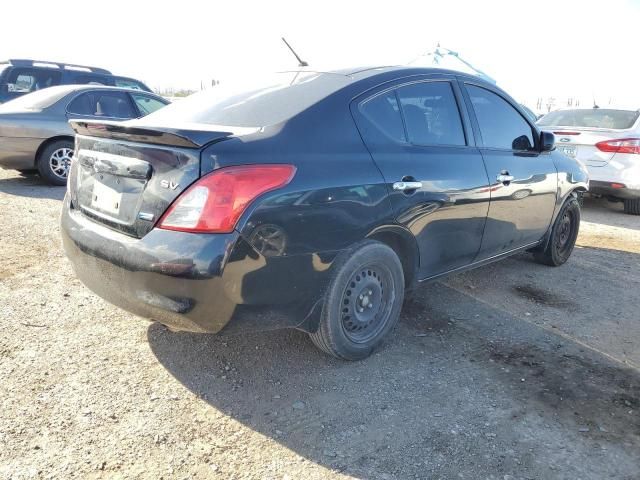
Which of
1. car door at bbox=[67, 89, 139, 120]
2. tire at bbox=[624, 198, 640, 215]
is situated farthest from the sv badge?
tire at bbox=[624, 198, 640, 215]

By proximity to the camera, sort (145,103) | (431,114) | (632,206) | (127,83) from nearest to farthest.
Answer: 1. (431,114)
2. (632,206)
3. (145,103)
4. (127,83)

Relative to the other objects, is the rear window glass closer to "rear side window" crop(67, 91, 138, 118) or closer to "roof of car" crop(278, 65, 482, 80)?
"rear side window" crop(67, 91, 138, 118)

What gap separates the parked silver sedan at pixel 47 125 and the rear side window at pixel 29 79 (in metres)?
2.39

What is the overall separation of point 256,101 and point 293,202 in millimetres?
863

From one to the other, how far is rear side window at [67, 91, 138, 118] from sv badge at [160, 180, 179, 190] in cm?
588

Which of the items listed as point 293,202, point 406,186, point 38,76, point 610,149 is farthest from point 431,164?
point 38,76

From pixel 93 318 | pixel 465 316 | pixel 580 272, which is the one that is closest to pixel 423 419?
pixel 465 316

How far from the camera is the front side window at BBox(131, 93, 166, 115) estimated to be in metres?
8.17

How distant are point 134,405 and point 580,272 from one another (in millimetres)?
4189

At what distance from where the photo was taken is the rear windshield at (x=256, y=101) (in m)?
2.74

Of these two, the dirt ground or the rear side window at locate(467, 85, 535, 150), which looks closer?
the dirt ground

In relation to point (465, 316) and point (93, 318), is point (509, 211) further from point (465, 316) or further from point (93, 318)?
point (93, 318)

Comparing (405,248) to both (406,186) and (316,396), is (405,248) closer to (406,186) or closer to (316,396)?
(406,186)

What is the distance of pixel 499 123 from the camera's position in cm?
396
